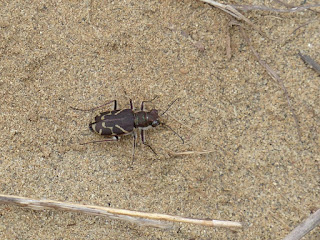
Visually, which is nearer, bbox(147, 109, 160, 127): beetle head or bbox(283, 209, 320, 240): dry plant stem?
bbox(283, 209, 320, 240): dry plant stem

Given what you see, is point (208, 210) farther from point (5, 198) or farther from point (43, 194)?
point (5, 198)

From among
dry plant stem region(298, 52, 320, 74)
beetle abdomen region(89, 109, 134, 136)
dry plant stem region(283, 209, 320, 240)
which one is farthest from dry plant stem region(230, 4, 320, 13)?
dry plant stem region(283, 209, 320, 240)

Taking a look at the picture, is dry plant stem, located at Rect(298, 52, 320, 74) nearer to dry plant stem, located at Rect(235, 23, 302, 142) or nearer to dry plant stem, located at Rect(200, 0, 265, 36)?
dry plant stem, located at Rect(235, 23, 302, 142)

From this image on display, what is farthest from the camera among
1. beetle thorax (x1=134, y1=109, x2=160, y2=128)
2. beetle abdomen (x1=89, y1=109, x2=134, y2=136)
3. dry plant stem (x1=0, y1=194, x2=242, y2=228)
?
beetle thorax (x1=134, y1=109, x2=160, y2=128)

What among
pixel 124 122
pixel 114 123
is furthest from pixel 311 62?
pixel 114 123

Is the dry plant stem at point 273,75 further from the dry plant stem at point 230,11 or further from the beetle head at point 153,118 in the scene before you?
the beetle head at point 153,118

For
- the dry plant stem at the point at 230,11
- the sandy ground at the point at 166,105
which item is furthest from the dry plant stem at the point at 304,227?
the dry plant stem at the point at 230,11
